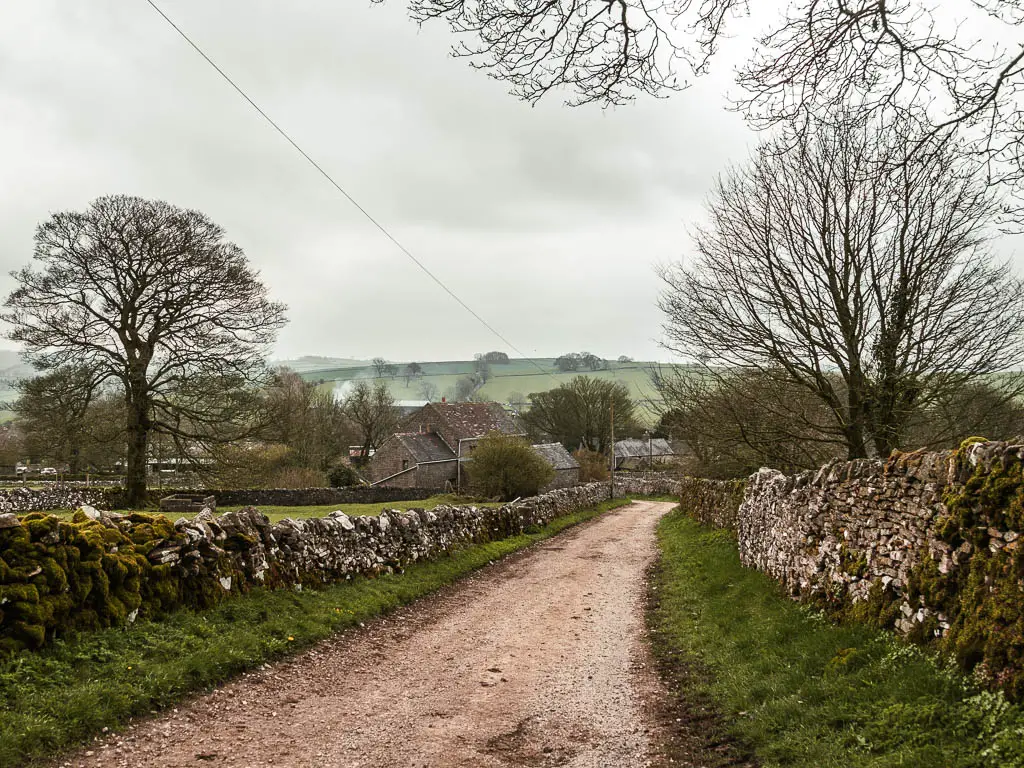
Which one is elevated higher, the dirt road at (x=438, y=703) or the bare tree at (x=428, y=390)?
the bare tree at (x=428, y=390)

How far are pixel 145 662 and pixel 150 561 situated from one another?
1.54m

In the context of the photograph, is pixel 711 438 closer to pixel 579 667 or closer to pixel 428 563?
pixel 428 563

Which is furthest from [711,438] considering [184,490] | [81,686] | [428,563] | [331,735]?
[184,490]

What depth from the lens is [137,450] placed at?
82.9 feet

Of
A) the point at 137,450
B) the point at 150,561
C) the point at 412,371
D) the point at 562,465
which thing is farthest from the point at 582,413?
the point at 412,371

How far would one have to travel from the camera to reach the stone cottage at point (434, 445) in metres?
46.0

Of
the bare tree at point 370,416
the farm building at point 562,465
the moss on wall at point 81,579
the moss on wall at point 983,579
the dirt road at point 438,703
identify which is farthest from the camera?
the bare tree at point 370,416

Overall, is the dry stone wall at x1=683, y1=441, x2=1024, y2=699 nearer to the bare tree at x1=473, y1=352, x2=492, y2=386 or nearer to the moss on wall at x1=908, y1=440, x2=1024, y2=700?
the moss on wall at x1=908, y1=440, x2=1024, y2=700

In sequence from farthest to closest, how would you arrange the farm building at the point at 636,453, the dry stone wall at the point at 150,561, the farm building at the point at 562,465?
the farm building at the point at 636,453 → the farm building at the point at 562,465 → the dry stone wall at the point at 150,561

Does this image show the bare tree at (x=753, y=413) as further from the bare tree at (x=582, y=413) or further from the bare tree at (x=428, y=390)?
the bare tree at (x=428, y=390)

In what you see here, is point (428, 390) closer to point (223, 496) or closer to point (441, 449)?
point (441, 449)

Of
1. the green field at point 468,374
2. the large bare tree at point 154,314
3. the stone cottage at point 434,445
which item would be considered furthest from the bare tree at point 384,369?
the large bare tree at point 154,314

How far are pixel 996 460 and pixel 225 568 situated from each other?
8.06m

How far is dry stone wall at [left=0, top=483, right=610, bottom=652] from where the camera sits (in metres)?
5.59
